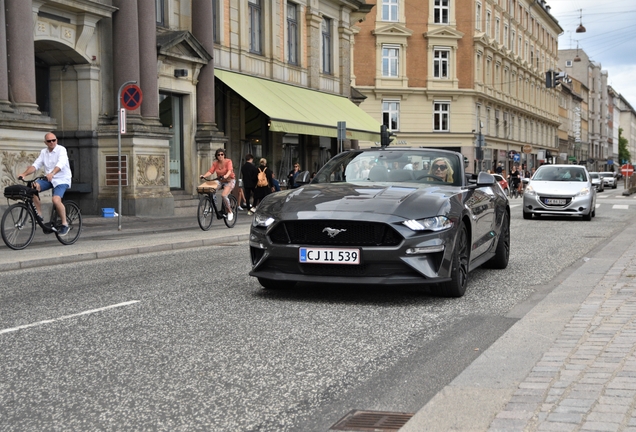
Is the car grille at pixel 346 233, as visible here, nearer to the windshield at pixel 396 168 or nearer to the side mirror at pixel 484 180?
the windshield at pixel 396 168

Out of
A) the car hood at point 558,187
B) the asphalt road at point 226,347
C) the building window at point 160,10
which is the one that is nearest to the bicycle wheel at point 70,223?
the asphalt road at point 226,347

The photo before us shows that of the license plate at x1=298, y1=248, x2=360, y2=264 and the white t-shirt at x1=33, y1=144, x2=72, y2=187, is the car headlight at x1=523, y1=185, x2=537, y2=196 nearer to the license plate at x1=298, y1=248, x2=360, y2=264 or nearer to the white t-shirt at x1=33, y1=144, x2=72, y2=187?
the white t-shirt at x1=33, y1=144, x2=72, y2=187

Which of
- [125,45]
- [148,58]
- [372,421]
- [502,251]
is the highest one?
[125,45]

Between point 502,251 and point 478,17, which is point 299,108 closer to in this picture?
point 502,251

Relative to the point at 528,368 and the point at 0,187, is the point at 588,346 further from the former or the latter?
the point at 0,187

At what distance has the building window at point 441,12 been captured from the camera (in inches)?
2311

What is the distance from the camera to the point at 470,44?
58938mm

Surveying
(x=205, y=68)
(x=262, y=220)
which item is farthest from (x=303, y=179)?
(x=205, y=68)

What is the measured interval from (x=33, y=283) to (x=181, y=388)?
532 cm

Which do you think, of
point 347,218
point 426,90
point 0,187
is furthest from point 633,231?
point 426,90

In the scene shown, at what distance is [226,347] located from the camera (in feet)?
18.1

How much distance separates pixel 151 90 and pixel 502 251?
14.0 meters

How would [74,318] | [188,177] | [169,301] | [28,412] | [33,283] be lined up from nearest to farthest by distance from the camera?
[28,412] < [74,318] < [169,301] < [33,283] < [188,177]

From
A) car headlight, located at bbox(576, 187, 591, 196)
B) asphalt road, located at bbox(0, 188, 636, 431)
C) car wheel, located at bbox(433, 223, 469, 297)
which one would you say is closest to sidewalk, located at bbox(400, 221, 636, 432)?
asphalt road, located at bbox(0, 188, 636, 431)
